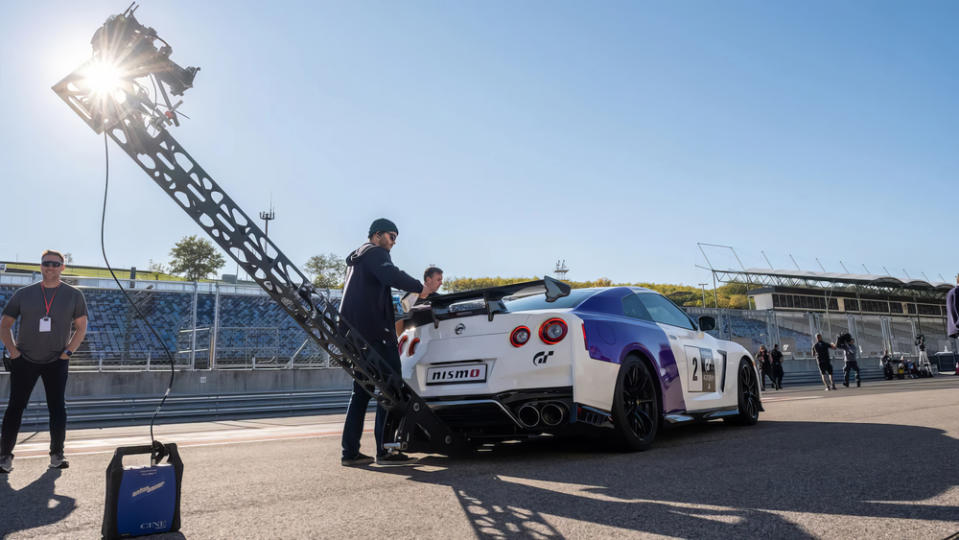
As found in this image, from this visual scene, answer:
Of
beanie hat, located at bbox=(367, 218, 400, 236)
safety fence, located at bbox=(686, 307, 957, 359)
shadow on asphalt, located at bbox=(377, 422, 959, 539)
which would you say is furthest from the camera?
safety fence, located at bbox=(686, 307, 957, 359)

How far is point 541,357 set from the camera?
434 centimetres

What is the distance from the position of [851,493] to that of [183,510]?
3.19m

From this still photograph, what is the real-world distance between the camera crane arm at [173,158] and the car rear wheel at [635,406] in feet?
4.80

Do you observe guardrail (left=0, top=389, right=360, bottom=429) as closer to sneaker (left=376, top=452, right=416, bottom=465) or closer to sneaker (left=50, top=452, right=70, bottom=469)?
sneaker (left=50, top=452, right=70, bottom=469)

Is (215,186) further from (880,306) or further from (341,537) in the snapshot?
(880,306)

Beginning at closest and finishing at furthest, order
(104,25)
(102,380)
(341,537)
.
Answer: (341,537)
(104,25)
(102,380)

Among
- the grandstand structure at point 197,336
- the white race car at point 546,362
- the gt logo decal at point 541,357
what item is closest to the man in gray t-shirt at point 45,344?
the white race car at point 546,362

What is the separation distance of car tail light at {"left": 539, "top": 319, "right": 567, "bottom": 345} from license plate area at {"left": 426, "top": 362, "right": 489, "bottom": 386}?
0.48 metres

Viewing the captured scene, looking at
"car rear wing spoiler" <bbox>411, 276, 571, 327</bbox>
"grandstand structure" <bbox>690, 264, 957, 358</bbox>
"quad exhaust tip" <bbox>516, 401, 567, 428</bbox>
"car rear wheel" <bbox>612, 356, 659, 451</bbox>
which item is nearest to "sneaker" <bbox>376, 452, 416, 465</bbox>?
"quad exhaust tip" <bbox>516, 401, 567, 428</bbox>

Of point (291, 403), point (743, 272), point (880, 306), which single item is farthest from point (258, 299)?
point (880, 306)

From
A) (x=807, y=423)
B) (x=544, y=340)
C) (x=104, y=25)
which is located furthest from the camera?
(x=807, y=423)

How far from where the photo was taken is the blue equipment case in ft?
8.05

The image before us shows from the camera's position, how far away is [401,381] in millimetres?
4430

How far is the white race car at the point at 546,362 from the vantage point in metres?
4.30
